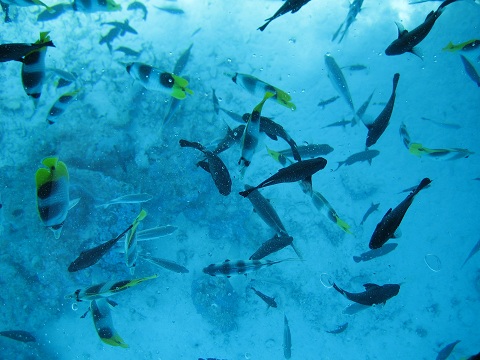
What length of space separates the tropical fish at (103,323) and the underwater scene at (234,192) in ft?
8.56

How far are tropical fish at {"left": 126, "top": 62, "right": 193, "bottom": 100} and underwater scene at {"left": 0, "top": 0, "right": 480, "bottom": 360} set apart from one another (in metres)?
2.76

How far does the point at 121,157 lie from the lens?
718cm

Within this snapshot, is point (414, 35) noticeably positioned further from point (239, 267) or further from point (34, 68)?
point (34, 68)

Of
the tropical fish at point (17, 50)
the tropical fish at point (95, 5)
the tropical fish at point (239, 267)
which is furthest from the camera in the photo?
the tropical fish at point (95, 5)

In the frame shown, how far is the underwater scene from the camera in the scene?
7262mm

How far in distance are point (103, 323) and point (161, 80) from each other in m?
2.94

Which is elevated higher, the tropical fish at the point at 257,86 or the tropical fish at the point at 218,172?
the tropical fish at the point at 257,86

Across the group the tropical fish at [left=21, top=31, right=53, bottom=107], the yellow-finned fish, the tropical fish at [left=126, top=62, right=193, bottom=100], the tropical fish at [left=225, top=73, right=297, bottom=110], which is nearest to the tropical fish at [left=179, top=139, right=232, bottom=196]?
the tropical fish at [left=126, top=62, right=193, bottom=100]

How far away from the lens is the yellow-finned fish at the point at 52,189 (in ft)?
8.58

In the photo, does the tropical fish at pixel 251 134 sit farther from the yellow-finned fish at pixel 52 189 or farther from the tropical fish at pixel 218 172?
the yellow-finned fish at pixel 52 189

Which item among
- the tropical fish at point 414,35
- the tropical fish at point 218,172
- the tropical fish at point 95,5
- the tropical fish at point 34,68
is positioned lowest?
the tropical fish at point 218,172

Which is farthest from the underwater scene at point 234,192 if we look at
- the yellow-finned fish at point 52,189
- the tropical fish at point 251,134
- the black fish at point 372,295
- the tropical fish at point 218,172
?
the yellow-finned fish at point 52,189

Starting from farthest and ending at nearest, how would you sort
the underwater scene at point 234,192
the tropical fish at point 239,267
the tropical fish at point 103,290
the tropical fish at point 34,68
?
1. the underwater scene at point 234,192
2. the tropical fish at point 239,267
3. the tropical fish at point 103,290
4. the tropical fish at point 34,68

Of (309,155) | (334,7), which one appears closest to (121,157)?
(309,155)
